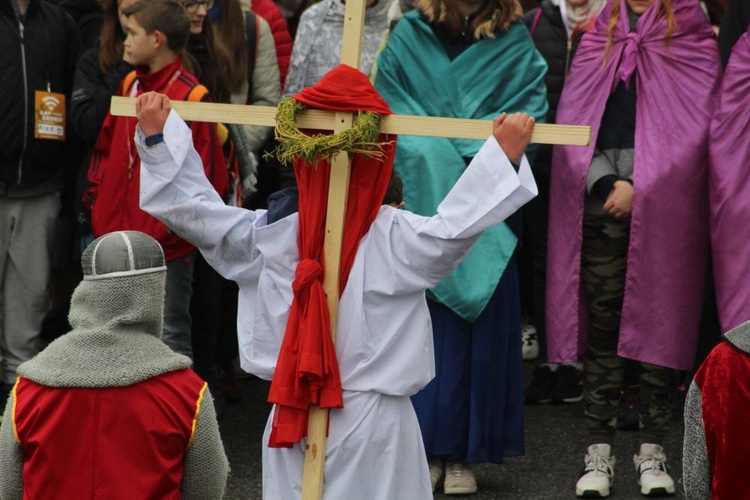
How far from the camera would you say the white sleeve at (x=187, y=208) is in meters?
4.38

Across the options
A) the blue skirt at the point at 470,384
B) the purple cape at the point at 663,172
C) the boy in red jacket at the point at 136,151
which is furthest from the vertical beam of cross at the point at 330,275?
the purple cape at the point at 663,172

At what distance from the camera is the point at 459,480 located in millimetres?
5887

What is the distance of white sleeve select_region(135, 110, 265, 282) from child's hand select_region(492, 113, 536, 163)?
2.80 feet

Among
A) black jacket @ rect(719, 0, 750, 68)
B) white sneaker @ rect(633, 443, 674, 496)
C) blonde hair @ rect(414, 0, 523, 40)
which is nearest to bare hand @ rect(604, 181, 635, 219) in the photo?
black jacket @ rect(719, 0, 750, 68)

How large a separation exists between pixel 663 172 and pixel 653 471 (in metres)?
1.31

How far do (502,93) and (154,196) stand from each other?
202 cm

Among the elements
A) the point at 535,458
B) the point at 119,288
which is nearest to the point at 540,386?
the point at 535,458

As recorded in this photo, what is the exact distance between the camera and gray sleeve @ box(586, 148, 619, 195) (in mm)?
5957

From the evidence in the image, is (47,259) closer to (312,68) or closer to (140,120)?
(312,68)

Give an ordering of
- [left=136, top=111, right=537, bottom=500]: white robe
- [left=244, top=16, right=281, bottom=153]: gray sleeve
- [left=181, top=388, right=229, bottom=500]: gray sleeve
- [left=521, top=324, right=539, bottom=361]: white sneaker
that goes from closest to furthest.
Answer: [left=181, top=388, right=229, bottom=500]: gray sleeve < [left=136, top=111, right=537, bottom=500]: white robe < [left=244, top=16, right=281, bottom=153]: gray sleeve < [left=521, top=324, right=539, bottom=361]: white sneaker

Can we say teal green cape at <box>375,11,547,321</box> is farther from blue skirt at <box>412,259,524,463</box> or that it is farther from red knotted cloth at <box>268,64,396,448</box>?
red knotted cloth at <box>268,64,396,448</box>

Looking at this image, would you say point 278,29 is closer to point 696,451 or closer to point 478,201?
point 478,201

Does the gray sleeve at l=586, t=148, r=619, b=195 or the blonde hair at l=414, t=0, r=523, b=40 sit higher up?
the blonde hair at l=414, t=0, r=523, b=40

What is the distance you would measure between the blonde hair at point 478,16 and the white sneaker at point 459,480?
188 centimetres
